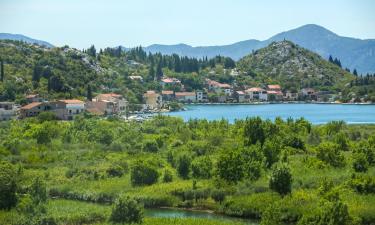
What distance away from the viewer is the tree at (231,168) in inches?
1556

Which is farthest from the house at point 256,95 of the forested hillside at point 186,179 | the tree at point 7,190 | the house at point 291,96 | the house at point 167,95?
the tree at point 7,190

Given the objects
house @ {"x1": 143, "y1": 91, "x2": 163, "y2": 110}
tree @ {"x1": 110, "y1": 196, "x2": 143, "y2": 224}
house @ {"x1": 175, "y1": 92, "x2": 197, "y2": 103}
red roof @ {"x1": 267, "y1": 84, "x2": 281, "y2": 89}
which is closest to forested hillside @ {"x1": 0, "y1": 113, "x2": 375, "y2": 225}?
tree @ {"x1": 110, "y1": 196, "x2": 143, "y2": 224}

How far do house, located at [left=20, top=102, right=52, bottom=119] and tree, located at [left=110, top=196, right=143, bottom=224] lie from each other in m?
65.7

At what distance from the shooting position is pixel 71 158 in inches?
2000

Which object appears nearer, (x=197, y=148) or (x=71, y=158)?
(x=71, y=158)

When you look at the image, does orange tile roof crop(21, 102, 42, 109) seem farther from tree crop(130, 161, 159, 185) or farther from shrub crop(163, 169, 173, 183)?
shrub crop(163, 169, 173, 183)

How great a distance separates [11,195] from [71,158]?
51.7 ft

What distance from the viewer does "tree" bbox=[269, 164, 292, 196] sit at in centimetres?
3606

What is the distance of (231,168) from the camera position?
39719 mm

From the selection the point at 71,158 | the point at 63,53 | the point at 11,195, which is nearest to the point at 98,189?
the point at 11,195

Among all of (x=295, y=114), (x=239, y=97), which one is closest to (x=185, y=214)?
(x=295, y=114)

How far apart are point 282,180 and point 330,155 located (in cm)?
1001

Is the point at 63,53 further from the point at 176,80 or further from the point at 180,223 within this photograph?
the point at 180,223

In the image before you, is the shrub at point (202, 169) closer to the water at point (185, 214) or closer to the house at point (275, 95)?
the water at point (185, 214)
